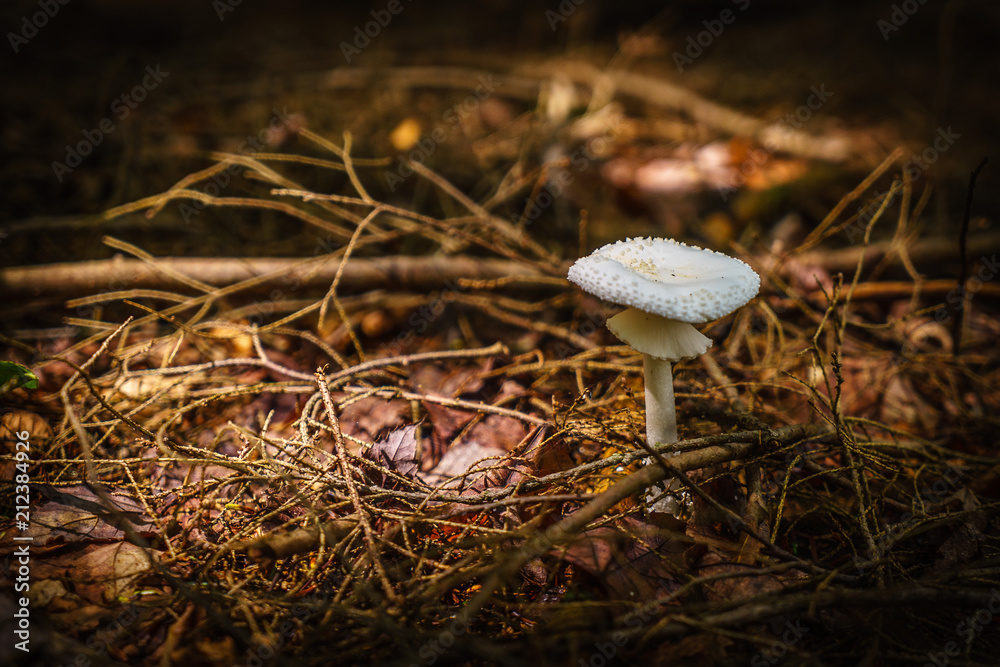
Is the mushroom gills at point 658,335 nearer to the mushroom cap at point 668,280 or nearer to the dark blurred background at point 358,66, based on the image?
the mushroom cap at point 668,280

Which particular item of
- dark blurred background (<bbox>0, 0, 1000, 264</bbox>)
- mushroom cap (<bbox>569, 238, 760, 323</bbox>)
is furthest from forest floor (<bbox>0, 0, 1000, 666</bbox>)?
mushroom cap (<bbox>569, 238, 760, 323</bbox>)

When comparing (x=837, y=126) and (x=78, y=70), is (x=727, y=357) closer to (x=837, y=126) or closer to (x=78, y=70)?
(x=837, y=126)

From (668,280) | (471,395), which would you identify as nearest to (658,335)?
(668,280)

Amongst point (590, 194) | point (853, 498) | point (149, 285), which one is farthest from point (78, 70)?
point (853, 498)

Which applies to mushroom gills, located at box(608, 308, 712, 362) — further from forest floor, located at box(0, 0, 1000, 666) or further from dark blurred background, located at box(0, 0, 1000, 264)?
dark blurred background, located at box(0, 0, 1000, 264)

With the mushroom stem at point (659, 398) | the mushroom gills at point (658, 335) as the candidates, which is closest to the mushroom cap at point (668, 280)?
the mushroom gills at point (658, 335)

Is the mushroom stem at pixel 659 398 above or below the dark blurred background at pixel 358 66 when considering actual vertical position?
below
